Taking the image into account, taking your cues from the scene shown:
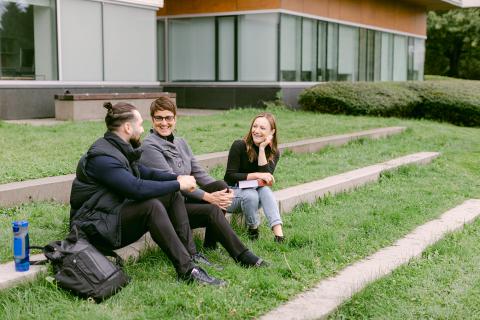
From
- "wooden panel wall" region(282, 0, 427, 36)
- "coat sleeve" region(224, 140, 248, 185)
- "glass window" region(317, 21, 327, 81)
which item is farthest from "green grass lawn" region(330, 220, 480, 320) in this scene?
"glass window" region(317, 21, 327, 81)

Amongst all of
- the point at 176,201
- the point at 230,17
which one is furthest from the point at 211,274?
the point at 230,17

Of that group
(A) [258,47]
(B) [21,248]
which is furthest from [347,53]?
(B) [21,248]

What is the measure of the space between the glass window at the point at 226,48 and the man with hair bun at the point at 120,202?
15993 millimetres

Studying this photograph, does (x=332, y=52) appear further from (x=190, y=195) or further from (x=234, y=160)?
(x=190, y=195)

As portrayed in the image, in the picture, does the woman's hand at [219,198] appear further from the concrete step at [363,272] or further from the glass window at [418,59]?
the glass window at [418,59]

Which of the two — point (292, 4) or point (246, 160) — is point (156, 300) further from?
point (292, 4)

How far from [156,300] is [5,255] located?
49.3 inches

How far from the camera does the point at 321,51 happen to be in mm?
22281

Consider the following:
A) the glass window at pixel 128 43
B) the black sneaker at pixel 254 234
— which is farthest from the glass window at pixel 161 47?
the black sneaker at pixel 254 234

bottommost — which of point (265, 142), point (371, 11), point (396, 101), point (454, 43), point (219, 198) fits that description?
point (219, 198)

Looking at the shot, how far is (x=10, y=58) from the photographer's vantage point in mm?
14609

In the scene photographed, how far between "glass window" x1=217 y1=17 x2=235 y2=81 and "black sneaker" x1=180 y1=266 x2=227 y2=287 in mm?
16309

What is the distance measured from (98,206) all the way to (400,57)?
83.5ft

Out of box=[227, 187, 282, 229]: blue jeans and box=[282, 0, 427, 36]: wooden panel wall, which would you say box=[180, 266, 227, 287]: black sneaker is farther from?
box=[282, 0, 427, 36]: wooden panel wall
